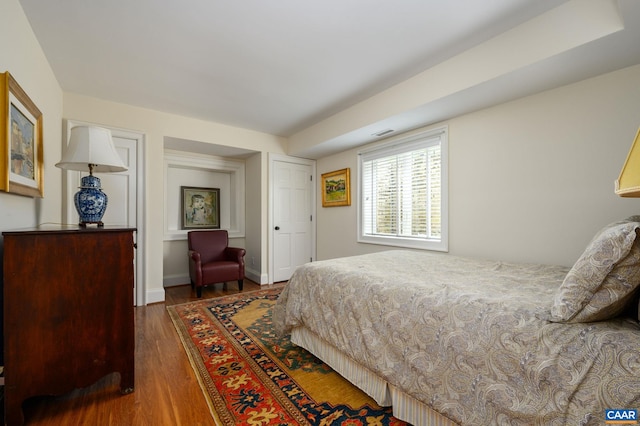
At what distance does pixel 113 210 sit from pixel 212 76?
204 centimetres

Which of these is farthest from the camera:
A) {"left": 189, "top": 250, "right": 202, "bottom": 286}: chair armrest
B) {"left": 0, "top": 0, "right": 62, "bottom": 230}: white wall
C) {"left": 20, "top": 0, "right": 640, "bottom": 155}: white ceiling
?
{"left": 189, "top": 250, "right": 202, "bottom": 286}: chair armrest

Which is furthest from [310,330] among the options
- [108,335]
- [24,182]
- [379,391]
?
[24,182]

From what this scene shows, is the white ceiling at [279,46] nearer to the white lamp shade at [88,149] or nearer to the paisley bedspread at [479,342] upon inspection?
the white lamp shade at [88,149]

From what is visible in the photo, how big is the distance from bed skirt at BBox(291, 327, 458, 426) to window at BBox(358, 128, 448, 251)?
1.75 meters

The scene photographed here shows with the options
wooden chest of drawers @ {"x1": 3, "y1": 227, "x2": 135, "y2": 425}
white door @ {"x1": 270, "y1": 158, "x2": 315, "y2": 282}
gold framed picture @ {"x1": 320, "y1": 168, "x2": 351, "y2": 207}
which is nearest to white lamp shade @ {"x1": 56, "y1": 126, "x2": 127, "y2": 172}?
wooden chest of drawers @ {"x1": 3, "y1": 227, "x2": 135, "y2": 425}

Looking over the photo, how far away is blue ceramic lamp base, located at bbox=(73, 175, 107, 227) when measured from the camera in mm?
1867

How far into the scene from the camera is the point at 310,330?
198 cm

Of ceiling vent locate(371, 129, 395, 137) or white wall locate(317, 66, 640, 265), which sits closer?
white wall locate(317, 66, 640, 265)

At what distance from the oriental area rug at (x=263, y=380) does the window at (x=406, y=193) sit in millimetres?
1866

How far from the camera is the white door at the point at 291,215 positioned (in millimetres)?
4477

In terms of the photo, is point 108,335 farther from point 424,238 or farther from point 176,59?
point 424,238

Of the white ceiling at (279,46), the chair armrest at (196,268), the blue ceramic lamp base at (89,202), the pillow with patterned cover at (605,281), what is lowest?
the chair armrest at (196,268)

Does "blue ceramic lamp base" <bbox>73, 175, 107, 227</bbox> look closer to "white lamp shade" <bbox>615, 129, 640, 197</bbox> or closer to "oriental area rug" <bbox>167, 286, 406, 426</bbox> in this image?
"oriental area rug" <bbox>167, 286, 406, 426</bbox>

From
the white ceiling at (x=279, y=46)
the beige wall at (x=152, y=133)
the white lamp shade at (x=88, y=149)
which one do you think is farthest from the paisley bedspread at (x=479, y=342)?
the beige wall at (x=152, y=133)
